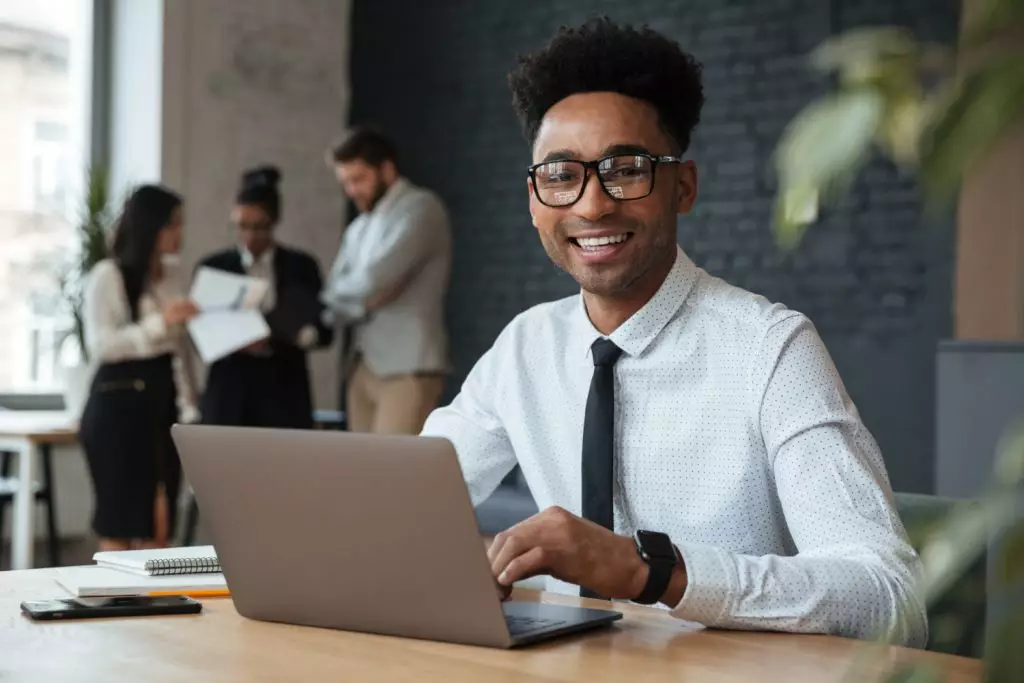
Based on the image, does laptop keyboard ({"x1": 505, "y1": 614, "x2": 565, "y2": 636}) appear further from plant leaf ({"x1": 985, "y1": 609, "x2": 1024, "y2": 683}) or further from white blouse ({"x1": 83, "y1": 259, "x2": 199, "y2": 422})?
white blouse ({"x1": 83, "y1": 259, "x2": 199, "y2": 422})

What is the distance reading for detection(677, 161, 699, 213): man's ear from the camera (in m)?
1.71

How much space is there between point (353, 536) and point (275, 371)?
3.55 meters

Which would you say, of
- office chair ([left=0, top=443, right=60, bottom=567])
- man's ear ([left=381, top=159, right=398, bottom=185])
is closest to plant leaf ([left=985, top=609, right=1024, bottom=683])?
man's ear ([left=381, top=159, right=398, bottom=185])

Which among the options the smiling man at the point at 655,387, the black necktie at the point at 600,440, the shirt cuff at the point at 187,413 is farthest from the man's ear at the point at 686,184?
the shirt cuff at the point at 187,413

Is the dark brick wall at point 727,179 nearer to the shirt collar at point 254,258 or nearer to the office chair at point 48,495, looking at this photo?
the shirt collar at point 254,258

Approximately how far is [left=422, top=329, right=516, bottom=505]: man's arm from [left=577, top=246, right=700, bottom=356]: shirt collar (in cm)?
20

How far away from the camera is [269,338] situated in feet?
15.1

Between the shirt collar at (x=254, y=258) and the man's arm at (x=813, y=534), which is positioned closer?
the man's arm at (x=813, y=534)

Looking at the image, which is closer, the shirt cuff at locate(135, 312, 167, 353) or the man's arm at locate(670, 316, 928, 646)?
the man's arm at locate(670, 316, 928, 646)

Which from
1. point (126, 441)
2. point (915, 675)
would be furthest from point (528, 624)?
point (126, 441)

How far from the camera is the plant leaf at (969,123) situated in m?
0.23

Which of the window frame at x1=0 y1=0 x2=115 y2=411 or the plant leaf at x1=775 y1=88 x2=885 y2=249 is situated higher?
the window frame at x1=0 y1=0 x2=115 y2=411

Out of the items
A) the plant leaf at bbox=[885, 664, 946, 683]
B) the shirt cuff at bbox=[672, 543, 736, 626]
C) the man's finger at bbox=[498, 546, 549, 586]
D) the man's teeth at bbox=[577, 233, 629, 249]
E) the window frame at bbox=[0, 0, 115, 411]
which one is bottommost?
the shirt cuff at bbox=[672, 543, 736, 626]

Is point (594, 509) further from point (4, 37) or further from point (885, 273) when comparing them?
point (4, 37)
